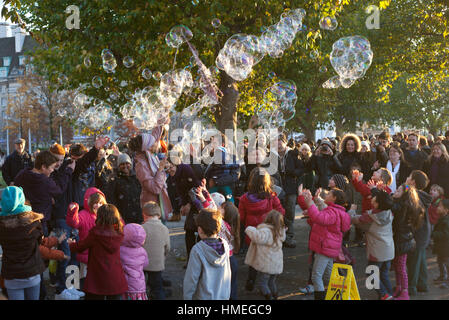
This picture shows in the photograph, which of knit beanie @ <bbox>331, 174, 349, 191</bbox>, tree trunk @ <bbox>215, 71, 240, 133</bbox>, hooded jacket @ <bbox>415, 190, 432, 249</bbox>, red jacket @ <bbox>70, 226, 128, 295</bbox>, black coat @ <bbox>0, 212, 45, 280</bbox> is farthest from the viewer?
tree trunk @ <bbox>215, 71, 240, 133</bbox>

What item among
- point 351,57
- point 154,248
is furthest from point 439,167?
point 154,248

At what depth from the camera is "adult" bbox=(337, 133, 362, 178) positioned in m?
8.38

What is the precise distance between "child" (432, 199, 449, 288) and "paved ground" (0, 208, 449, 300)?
216mm

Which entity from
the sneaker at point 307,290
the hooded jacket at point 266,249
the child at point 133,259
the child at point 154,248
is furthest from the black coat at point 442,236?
the child at point 133,259

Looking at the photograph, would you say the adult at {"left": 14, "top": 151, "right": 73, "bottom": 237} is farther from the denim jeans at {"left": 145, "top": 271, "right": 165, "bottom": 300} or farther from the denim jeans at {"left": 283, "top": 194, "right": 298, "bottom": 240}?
the denim jeans at {"left": 283, "top": 194, "right": 298, "bottom": 240}

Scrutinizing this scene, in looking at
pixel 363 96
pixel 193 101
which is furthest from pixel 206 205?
pixel 363 96

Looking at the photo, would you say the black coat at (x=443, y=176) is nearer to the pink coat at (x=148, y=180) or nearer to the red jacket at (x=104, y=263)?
the pink coat at (x=148, y=180)

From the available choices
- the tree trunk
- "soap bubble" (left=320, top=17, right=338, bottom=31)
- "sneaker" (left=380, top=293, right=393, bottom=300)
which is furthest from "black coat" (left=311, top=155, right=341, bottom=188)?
the tree trunk

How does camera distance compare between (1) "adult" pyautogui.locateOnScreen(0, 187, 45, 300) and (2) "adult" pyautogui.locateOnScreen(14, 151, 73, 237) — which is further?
(2) "adult" pyautogui.locateOnScreen(14, 151, 73, 237)

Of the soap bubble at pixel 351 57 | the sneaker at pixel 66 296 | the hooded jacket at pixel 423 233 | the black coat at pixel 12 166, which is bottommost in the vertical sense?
the sneaker at pixel 66 296

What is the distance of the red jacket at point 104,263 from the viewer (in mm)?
4652

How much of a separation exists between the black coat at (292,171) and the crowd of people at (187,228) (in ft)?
3.05
